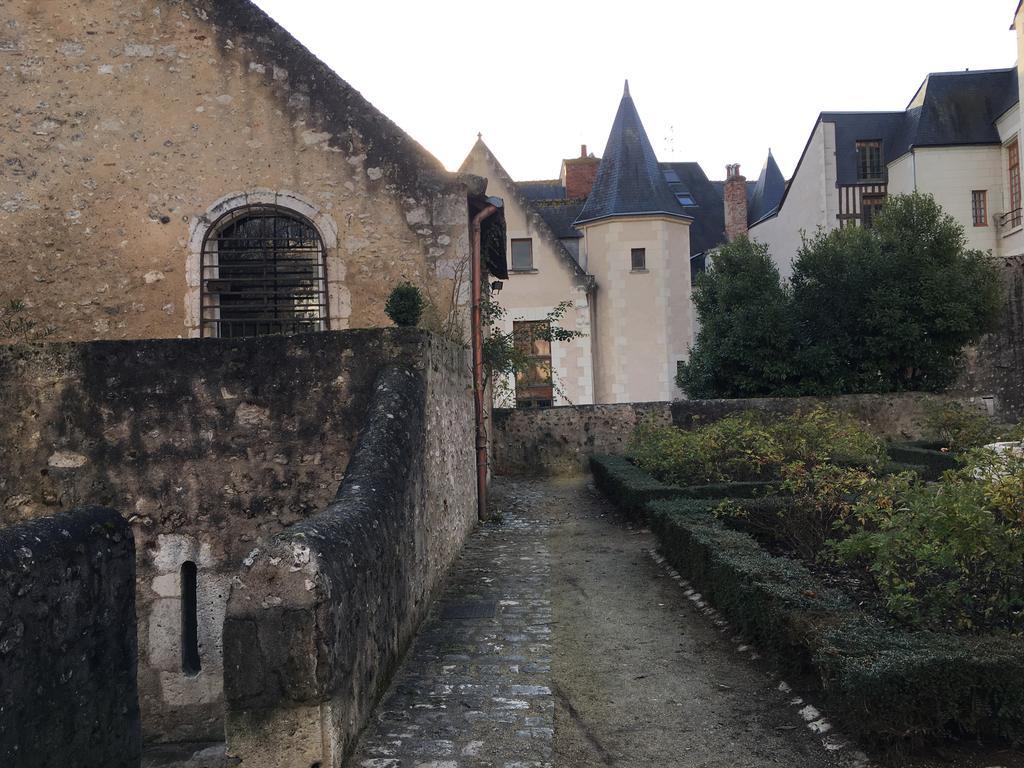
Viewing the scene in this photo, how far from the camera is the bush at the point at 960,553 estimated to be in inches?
183

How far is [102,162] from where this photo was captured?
32.6ft

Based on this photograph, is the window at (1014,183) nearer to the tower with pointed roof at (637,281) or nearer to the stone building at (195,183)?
the tower with pointed roof at (637,281)

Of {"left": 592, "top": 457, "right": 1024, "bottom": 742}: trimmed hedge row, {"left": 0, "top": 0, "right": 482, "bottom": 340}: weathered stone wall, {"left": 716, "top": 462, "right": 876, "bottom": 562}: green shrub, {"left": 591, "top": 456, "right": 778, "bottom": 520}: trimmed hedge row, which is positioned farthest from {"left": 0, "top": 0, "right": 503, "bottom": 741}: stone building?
{"left": 592, "top": 457, "right": 1024, "bottom": 742}: trimmed hedge row

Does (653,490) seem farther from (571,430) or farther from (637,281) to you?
(637,281)

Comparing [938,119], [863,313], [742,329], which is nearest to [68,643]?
[742,329]

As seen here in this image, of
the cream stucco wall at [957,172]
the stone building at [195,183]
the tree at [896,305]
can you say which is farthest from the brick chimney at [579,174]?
the stone building at [195,183]

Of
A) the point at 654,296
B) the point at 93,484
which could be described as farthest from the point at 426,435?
the point at 654,296

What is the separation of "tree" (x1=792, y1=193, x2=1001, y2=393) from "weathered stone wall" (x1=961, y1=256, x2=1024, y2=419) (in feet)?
1.91

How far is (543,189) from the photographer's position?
1283 inches

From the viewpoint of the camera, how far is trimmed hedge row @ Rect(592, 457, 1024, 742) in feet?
12.4

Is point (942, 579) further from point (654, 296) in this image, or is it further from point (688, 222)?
point (688, 222)

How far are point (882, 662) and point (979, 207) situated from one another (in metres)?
27.0

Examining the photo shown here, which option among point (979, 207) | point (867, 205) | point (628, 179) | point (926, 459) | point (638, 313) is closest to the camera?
point (926, 459)

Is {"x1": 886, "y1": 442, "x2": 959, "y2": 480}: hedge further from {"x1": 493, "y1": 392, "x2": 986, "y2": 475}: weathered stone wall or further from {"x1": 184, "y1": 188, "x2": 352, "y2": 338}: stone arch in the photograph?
{"x1": 184, "y1": 188, "x2": 352, "y2": 338}: stone arch
